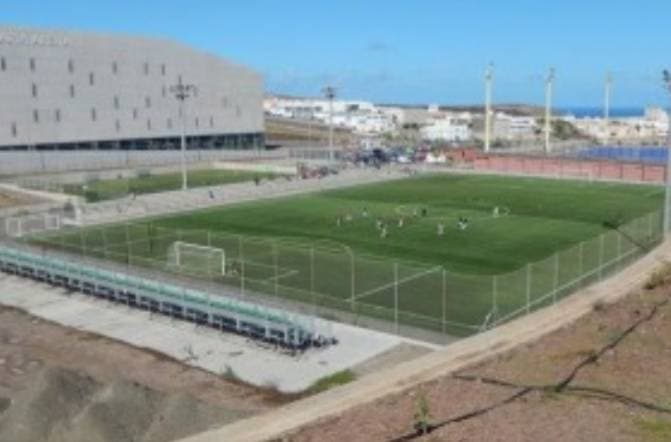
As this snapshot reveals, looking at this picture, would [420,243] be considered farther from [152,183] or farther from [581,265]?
[152,183]

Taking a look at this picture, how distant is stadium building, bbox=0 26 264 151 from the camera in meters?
83.5

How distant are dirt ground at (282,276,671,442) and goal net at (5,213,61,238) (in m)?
37.1


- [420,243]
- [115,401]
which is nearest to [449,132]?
[420,243]

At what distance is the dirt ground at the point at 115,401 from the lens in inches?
636

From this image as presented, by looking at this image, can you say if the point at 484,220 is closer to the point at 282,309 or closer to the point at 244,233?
the point at 244,233

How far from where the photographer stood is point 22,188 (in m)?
66.0

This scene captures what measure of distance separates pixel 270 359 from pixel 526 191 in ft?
155

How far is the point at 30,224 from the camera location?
1955 inches

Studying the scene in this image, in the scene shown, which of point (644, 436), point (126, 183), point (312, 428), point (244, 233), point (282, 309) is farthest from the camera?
point (126, 183)

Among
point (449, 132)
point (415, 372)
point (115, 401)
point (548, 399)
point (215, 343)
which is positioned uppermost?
point (449, 132)

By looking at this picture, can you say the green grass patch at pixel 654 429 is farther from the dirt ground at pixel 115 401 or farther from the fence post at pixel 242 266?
the fence post at pixel 242 266

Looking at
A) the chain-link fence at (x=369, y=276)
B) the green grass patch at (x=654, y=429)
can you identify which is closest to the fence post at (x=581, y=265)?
the chain-link fence at (x=369, y=276)

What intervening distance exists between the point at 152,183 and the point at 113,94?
69.1 ft

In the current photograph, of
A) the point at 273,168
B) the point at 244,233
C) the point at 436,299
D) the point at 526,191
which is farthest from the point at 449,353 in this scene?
the point at 273,168
